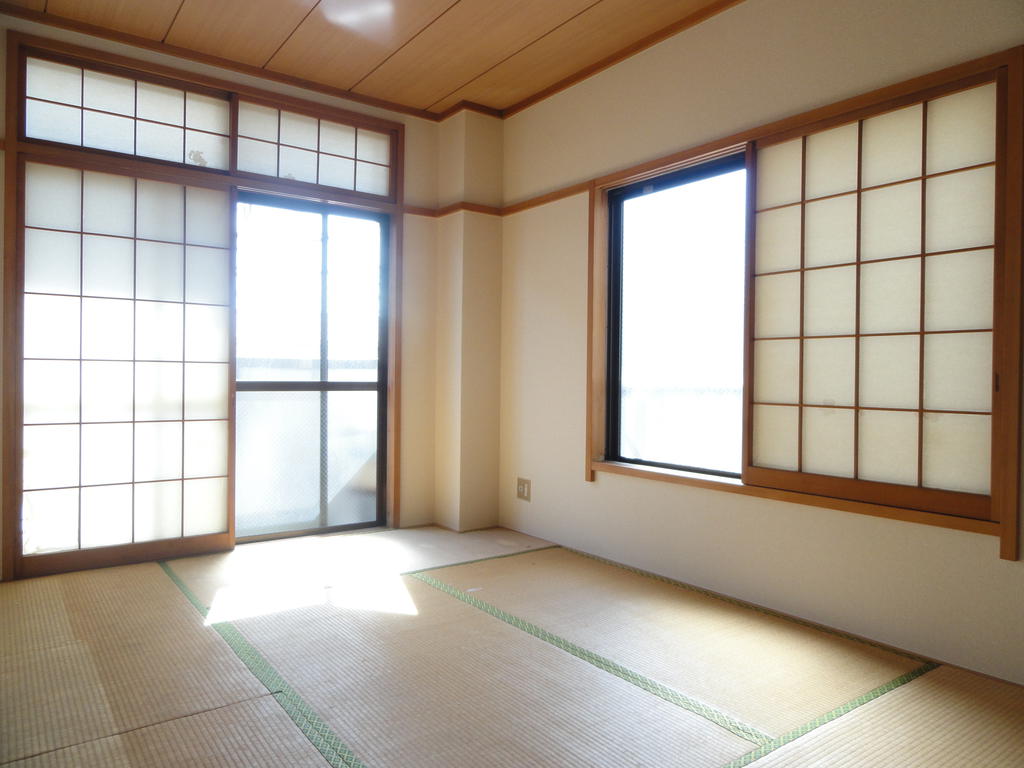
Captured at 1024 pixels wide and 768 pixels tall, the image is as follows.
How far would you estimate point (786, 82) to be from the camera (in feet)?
9.36

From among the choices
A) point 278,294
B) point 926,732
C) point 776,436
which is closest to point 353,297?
point 278,294

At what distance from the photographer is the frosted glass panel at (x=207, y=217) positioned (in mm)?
3689

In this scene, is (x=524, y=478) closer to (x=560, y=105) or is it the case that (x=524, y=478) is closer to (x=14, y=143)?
(x=560, y=105)

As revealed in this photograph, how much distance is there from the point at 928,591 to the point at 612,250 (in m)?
2.26

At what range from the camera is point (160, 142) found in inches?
142

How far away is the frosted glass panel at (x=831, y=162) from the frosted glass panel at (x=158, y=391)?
10.7ft

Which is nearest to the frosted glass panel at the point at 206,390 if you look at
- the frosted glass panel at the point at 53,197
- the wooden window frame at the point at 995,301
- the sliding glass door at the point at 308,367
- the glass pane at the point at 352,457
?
the sliding glass door at the point at 308,367

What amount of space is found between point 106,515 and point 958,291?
3965mm

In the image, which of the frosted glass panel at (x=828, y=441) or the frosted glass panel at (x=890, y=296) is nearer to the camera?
the frosted glass panel at (x=890, y=296)

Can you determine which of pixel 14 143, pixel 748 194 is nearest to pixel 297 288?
pixel 14 143

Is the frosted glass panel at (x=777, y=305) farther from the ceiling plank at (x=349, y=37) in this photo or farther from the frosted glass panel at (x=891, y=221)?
the ceiling plank at (x=349, y=37)

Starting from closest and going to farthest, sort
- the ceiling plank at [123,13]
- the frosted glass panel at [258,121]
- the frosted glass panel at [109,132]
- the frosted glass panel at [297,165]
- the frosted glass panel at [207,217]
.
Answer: the ceiling plank at [123,13] < the frosted glass panel at [109,132] < the frosted glass panel at [207,217] < the frosted glass panel at [258,121] < the frosted glass panel at [297,165]

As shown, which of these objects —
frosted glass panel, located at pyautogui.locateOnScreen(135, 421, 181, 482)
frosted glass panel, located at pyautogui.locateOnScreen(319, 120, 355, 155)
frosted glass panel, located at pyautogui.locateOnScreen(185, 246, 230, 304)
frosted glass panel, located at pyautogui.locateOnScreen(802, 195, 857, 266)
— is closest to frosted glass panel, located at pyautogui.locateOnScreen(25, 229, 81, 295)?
frosted glass panel, located at pyautogui.locateOnScreen(185, 246, 230, 304)

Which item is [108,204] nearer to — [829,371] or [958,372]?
[829,371]
